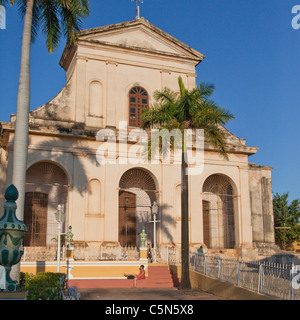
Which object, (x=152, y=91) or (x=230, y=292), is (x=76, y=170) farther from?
(x=230, y=292)

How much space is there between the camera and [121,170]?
22344 millimetres

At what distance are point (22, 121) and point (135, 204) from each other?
1288 centimetres

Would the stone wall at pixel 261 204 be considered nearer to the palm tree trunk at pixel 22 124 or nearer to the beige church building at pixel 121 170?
the beige church building at pixel 121 170

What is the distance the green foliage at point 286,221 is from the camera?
3512 centimetres

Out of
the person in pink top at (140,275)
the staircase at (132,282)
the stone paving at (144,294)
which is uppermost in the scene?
the person in pink top at (140,275)

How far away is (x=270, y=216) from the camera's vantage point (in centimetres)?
2652

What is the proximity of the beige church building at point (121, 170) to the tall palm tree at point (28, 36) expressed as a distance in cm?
653

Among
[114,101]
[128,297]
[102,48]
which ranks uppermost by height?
[102,48]

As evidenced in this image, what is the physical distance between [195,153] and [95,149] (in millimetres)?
5636

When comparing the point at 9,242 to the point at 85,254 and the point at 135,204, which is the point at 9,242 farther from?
the point at 135,204

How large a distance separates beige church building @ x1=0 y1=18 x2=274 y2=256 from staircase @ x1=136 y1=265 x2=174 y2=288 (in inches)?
124

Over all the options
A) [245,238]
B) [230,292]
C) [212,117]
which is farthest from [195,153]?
[230,292]

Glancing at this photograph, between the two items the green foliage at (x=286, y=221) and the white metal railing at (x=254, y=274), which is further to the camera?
the green foliage at (x=286, y=221)

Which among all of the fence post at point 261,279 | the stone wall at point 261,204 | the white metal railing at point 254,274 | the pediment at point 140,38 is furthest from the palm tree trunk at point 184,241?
the pediment at point 140,38
